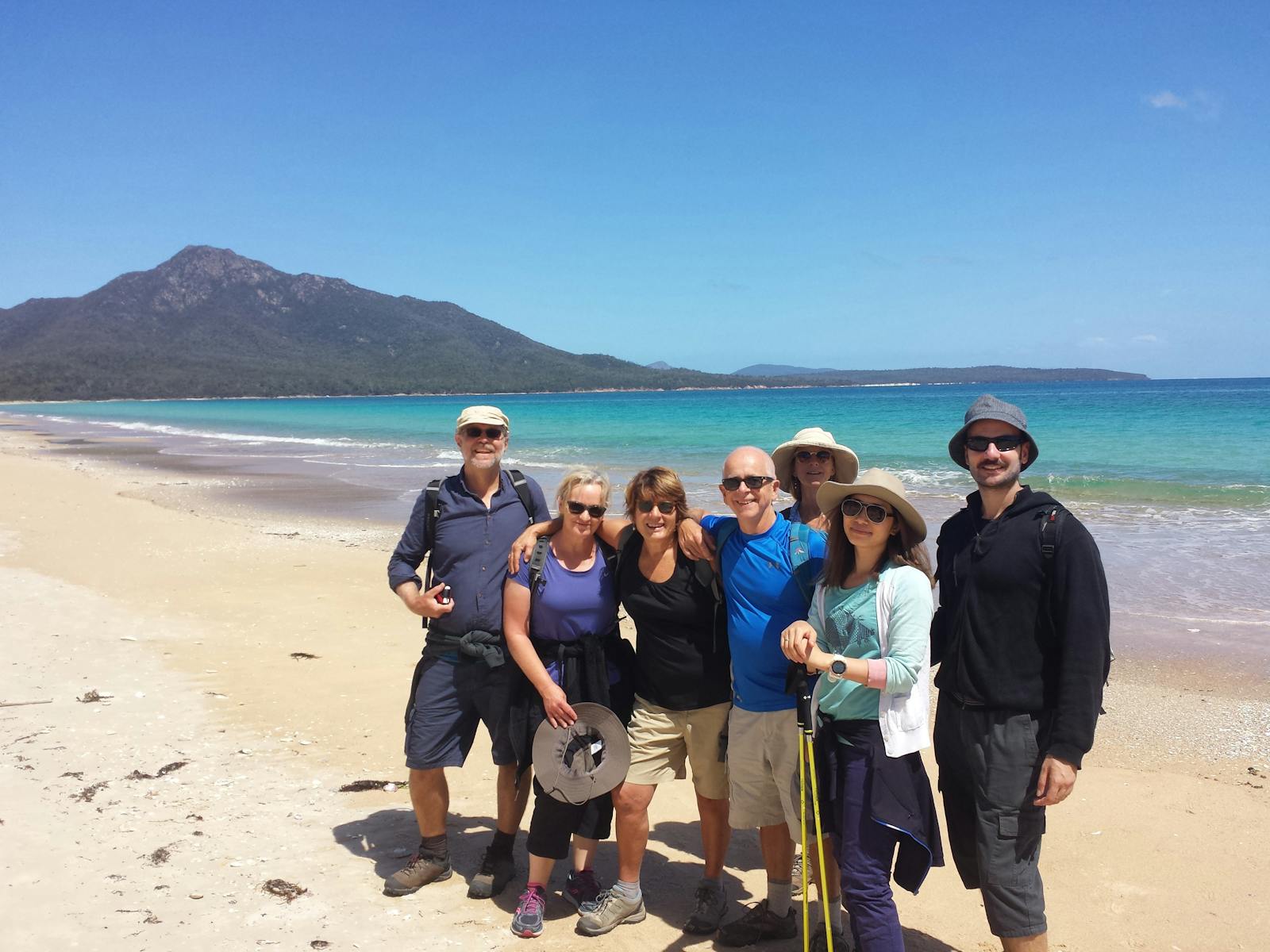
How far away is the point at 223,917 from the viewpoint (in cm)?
350

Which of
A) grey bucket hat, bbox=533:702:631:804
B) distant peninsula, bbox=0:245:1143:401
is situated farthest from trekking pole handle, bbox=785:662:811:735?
distant peninsula, bbox=0:245:1143:401

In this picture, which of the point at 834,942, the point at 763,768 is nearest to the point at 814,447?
the point at 763,768

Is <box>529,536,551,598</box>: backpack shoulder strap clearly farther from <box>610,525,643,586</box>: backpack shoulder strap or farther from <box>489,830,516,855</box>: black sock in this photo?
<box>489,830,516,855</box>: black sock

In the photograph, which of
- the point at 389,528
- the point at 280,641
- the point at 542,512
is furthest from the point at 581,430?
the point at 542,512

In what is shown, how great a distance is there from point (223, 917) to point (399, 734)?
2.11 metres

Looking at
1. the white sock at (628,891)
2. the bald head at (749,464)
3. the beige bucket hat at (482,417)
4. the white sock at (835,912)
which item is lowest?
the white sock at (628,891)

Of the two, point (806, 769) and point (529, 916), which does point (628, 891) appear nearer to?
point (529, 916)

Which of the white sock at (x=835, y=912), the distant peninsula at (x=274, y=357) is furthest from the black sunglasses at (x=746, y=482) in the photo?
the distant peninsula at (x=274, y=357)

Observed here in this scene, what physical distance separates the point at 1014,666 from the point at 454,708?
2272mm

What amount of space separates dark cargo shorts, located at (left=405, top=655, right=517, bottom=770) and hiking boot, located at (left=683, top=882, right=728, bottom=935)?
0.97 m

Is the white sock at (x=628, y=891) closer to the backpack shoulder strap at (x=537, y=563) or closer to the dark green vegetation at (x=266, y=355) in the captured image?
the backpack shoulder strap at (x=537, y=563)

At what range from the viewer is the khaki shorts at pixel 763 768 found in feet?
10.7

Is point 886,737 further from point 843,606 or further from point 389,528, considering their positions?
point 389,528

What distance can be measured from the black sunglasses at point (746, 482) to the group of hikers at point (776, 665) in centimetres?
1
